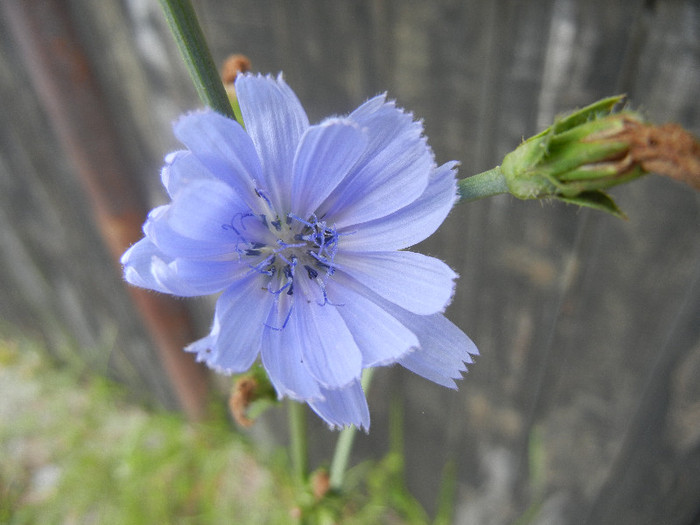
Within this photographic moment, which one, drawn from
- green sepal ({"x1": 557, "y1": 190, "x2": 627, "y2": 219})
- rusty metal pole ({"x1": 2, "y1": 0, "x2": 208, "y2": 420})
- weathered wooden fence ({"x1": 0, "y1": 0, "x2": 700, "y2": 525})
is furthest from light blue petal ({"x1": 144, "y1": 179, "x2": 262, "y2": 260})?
rusty metal pole ({"x1": 2, "y1": 0, "x2": 208, "y2": 420})

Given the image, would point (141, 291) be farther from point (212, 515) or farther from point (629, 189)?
point (629, 189)

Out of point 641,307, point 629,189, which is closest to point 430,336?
point 629,189

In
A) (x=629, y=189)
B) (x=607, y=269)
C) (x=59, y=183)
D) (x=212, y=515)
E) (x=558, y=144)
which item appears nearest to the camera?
(x=558, y=144)

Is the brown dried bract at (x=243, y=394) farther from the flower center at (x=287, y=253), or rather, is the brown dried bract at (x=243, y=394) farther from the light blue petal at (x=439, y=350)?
the light blue petal at (x=439, y=350)

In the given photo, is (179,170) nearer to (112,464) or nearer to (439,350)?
(439,350)

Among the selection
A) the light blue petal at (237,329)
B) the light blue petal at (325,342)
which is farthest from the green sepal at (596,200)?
the light blue petal at (237,329)

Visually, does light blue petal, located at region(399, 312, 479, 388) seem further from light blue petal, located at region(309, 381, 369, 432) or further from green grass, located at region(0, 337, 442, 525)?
green grass, located at region(0, 337, 442, 525)

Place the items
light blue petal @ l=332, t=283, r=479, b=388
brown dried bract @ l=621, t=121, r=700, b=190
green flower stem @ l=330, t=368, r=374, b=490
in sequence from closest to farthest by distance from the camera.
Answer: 1. brown dried bract @ l=621, t=121, r=700, b=190
2. light blue petal @ l=332, t=283, r=479, b=388
3. green flower stem @ l=330, t=368, r=374, b=490
